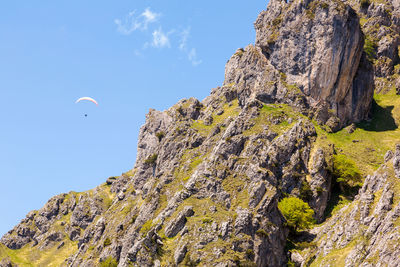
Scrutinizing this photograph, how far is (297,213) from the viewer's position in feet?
293

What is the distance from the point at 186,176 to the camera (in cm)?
11456

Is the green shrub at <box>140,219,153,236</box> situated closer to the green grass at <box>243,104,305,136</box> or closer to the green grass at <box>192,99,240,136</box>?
the green grass at <box>243,104,305,136</box>

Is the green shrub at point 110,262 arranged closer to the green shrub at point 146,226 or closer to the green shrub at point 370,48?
the green shrub at point 146,226

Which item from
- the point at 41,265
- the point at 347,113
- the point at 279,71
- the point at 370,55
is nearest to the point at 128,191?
the point at 41,265

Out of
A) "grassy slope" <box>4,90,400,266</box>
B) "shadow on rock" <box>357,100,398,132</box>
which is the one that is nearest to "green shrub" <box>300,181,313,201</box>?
"grassy slope" <box>4,90,400,266</box>

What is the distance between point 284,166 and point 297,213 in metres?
17.8

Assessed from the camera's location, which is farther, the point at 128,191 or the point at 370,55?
the point at 128,191

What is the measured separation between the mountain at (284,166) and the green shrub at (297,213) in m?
0.46

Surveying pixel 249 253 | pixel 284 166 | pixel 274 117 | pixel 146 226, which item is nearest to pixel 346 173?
pixel 284 166

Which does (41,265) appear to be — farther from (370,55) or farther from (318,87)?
(370,55)

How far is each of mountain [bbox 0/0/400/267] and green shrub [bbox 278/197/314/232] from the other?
1.51 feet

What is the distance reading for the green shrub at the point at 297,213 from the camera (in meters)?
89.4

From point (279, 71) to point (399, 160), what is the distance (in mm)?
63402

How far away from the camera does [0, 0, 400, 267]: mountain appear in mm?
81062
